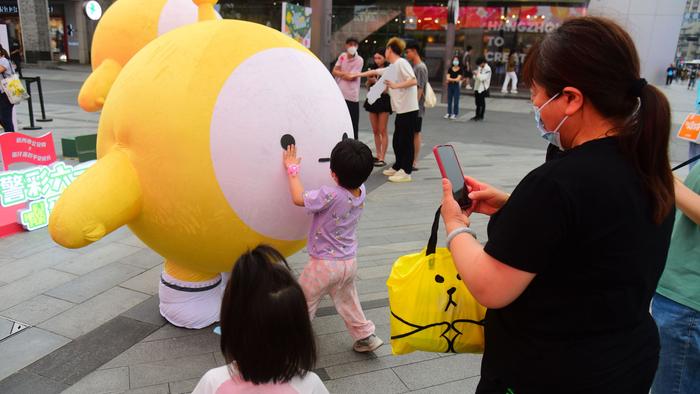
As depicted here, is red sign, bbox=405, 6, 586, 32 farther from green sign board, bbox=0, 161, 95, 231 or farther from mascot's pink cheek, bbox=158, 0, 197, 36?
mascot's pink cheek, bbox=158, 0, 197, 36

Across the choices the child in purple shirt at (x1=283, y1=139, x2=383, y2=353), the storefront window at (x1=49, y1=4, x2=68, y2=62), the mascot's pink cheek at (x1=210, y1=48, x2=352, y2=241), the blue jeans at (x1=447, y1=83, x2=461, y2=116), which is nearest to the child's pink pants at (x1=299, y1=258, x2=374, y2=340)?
the child in purple shirt at (x1=283, y1=139, x2=383, y2=353)

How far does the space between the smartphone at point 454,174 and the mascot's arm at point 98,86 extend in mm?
2782

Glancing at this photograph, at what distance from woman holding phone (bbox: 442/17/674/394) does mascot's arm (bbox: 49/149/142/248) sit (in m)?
1.91

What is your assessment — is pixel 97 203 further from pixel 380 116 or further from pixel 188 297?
pixel 380 116

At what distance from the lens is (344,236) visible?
9.34 ft

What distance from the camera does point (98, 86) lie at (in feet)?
12.1

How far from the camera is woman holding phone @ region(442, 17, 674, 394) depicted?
1272 mm

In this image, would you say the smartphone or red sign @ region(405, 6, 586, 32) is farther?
red sign @ region(405, 6, 586, 32)

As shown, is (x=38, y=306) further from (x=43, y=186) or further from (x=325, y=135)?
(x=325, y=135)

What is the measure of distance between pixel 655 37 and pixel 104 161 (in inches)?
880

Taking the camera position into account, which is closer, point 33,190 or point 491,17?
point 33,190

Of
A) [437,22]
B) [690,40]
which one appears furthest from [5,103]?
[690,40]

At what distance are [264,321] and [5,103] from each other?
9058 mm

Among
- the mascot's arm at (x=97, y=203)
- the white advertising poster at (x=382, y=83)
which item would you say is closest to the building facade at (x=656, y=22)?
the white advertising poster at (x=382, y=83)
